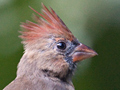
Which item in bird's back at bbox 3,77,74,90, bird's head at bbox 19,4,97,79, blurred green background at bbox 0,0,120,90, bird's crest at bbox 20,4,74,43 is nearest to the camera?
bird's back at bbox 3,77,74,90

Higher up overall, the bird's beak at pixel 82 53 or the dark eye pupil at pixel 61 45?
the dark eye pupil at pixel 61 45

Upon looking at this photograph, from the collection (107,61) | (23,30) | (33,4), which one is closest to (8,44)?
(33,4)

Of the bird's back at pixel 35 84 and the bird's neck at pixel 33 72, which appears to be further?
the bird's neck at pixel 33 72

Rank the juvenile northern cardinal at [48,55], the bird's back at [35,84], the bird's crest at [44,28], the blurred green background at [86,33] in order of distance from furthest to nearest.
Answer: the blurred green background at [86,33], the bird's crest at [44,28], the juvenile northern cardinal at [48,55], the bird's back at [35,84]

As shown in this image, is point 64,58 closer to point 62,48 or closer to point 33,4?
point 62,48

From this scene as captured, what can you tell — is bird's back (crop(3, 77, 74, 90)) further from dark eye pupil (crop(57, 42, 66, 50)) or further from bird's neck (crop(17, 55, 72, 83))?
dark eye pupil (crop(57, 42, 66, 50))

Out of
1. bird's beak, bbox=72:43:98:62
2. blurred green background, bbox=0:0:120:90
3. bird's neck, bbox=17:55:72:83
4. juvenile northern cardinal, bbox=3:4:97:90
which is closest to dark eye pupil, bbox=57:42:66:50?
juvenile northern cardinal, bbox=3:4:97:90

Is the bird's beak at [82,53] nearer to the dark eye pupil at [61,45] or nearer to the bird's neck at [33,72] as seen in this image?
the dark eye pupil at [61,45]

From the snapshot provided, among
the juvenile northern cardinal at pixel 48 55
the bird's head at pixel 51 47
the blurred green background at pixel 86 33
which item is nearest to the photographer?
the juvenile northern cardinal at pixel 48 55

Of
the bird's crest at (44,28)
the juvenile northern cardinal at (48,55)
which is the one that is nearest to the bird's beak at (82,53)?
the juvenile northern cardinal at (48,55)
